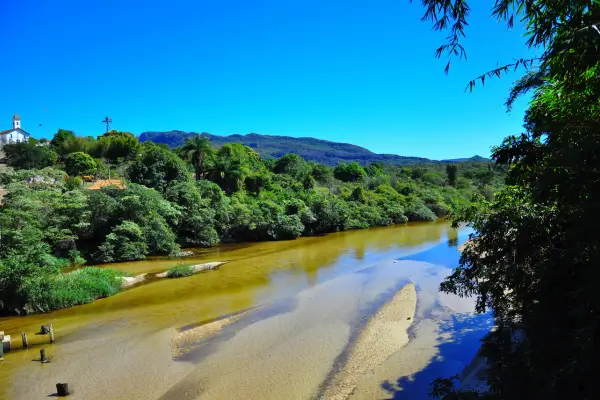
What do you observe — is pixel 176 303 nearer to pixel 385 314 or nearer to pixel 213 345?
pixel 213 345

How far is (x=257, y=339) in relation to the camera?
13.1 metres

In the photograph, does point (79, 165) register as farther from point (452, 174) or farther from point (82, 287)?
point (452, 174)

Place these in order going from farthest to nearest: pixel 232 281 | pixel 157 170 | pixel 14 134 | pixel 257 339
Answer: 1. pixel 14 134
2. pixel 157 170
3. pixel 232 281
4. pixel 257 339

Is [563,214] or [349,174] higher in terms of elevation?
[349,174]

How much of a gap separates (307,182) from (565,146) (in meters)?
47.1

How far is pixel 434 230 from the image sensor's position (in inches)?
1705

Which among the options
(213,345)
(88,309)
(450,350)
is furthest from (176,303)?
(450,350)

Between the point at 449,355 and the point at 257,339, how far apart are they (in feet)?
21.4

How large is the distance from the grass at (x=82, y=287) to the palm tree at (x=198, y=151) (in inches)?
979

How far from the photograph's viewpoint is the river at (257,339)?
10125 mm

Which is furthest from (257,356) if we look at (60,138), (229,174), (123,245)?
(60,138)

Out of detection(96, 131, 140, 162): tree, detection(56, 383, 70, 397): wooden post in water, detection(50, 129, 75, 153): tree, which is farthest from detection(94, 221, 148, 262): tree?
detection(50, 129, 75, 153): tree

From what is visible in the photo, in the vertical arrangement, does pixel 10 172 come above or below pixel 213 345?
above

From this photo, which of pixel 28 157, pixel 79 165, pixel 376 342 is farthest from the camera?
pixel 28 157
